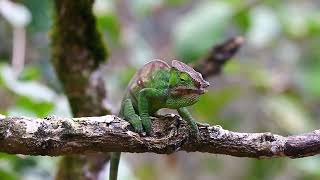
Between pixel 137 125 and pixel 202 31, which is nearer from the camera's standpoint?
pixel 137 125

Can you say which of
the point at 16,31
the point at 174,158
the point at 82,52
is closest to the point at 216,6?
the point at 174,158

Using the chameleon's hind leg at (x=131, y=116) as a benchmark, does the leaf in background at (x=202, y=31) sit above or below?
above

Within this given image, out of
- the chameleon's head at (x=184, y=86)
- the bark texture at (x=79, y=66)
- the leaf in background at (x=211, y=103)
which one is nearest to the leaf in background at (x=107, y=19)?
the leaf in background at (x=211, y=103)

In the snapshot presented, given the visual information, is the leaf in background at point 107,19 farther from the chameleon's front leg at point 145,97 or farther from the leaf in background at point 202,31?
the chameleon's front leg at point 145,97

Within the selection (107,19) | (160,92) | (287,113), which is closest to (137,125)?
(160,92)

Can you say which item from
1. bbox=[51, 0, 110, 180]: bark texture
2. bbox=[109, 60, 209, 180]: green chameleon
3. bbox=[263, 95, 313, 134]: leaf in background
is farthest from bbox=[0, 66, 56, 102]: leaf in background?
bbox=[263, 95, 313, 134]: leaf in background

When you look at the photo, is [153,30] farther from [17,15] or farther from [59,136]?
[59,136]

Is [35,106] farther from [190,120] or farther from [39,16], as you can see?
[190,120]

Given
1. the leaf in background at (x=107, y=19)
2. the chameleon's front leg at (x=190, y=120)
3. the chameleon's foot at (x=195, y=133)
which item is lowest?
the chameleon's foot at (x=195, y=133)

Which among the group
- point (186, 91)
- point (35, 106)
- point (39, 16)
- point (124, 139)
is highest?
point (39, 16)
